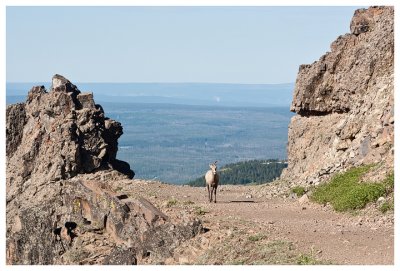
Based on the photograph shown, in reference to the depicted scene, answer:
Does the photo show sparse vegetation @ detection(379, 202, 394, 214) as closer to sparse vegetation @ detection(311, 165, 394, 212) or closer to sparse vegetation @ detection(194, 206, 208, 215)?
sparse vegetation @ detection(311, 165, 394, 212)

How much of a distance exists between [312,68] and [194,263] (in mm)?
21809

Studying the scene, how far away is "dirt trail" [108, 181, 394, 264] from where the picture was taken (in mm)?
19592

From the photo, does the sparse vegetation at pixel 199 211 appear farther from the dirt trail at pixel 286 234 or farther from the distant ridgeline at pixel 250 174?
the distant ridgeline at pixel 250 174

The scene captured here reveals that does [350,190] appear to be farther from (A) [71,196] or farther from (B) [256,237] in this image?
(A) [71,196]

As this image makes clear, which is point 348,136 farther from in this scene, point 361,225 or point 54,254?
point 54,254

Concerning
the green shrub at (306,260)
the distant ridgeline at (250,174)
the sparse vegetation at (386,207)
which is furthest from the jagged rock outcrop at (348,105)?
the distant ridgeline at (250,174)

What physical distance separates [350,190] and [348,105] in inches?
452

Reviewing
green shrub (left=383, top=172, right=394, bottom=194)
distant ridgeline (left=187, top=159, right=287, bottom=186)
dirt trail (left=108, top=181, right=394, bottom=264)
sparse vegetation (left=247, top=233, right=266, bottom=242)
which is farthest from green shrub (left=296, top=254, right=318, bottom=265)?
distant ridgeline (left=187, top=159, right=287, bottom=186)

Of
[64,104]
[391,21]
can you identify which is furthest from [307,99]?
[64,104]

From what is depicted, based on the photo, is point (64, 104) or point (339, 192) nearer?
point (339, 192)

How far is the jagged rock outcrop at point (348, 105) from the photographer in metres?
30.7

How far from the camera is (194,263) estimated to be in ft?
66.9

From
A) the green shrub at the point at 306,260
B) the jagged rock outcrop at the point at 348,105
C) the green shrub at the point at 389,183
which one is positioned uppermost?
the jagged rock outcrop at the point at 348,105

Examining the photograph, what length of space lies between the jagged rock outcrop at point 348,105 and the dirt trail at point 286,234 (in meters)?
3.87
